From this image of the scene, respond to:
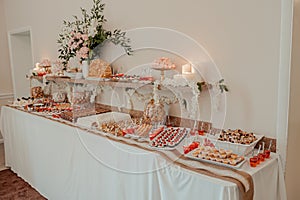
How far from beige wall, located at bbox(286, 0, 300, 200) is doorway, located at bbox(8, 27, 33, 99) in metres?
4.34

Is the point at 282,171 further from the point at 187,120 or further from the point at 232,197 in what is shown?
the point at 187,120

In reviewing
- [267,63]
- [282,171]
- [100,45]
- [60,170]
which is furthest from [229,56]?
[60,170]

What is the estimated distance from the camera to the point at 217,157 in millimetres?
1438

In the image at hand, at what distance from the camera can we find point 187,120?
6.84 feet

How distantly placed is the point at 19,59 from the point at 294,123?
182 inches

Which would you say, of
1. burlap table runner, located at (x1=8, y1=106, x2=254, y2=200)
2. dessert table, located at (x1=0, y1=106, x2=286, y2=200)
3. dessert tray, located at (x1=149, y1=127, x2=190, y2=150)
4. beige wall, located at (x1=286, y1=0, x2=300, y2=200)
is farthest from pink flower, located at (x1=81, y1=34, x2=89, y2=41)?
beige wall, located at (x1=286, y1=0, x2=300, y2=200)

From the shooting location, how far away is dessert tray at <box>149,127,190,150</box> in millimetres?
1666

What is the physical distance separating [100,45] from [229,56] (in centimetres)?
148

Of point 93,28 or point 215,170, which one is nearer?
point 215,170

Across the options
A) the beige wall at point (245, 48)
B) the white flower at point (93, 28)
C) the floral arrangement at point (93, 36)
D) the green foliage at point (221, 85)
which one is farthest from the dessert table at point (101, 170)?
the white flower at point (93, 28)

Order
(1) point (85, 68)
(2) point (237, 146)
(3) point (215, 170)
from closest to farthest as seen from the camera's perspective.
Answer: (3) point (215, 170) → (2) point (237, 146) → (1) point (85, 68)

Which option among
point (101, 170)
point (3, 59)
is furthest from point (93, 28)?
point (3, 59)

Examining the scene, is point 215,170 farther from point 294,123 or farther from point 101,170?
point 101,170

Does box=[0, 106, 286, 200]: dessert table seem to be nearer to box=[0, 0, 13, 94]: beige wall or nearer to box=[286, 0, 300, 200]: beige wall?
box=[286, 0, 300, 200]: beige wall
